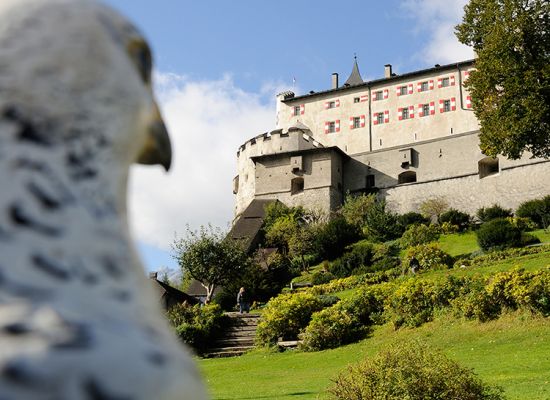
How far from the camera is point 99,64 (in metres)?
1.01

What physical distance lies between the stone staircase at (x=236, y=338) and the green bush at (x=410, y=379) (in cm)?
1219

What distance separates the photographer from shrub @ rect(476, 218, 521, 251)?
2994 cm

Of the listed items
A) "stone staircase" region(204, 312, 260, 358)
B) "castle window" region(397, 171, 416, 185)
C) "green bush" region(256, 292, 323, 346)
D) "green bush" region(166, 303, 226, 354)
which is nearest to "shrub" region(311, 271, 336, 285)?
"stone staircase" region(204, 312, 260, 358)

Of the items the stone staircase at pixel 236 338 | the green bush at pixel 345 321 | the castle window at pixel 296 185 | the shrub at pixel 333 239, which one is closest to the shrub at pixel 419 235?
the shrub at pixel 333 239

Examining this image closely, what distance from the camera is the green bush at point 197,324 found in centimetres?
2062

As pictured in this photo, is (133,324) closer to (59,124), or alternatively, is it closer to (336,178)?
(59,124)

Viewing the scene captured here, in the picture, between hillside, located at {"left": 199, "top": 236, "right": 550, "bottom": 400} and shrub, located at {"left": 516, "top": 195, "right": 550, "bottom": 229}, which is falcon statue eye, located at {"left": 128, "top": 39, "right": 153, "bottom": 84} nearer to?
hillside, located at {"left": 199, "top": 236, "right": 550, "bottom": 400}

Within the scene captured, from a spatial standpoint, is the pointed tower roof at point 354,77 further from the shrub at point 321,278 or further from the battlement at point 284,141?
the shrub at point 321,278

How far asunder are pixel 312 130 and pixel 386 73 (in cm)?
772

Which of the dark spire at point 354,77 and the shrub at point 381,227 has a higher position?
the dark spire at point 354,77

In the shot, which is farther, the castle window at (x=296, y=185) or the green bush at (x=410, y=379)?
the castle window at (x=296, y=185)

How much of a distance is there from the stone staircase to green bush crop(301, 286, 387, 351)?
6.87 ft

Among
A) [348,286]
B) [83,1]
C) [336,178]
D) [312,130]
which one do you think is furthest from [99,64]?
[312,130]

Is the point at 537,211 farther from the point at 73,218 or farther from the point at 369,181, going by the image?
the point at 73,218
